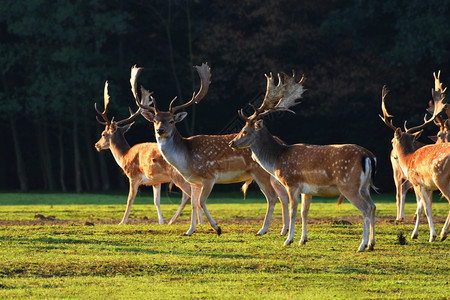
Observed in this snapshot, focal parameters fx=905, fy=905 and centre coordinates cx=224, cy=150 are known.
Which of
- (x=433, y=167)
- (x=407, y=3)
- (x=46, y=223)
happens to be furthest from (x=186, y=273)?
(x=407, y=3)

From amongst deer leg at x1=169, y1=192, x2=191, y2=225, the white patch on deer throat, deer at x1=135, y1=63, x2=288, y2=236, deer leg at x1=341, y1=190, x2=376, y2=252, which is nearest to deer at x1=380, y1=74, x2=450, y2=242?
deer leg at x1=341, y1=190, x2=376, y2=252

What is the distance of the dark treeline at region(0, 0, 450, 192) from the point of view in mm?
32906

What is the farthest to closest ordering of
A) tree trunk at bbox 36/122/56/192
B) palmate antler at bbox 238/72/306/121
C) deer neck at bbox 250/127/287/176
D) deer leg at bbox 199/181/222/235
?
tree trunk at bbox 36/122/56/192 → palmate antler at bbox 238/72/306/121 → deer leg at bbox 199/181/222/235 → deer neck at bbox 250/127/287/176

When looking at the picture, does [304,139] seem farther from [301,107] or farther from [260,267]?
[260,267]

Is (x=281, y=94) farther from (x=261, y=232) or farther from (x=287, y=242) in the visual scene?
(x=287, y=242)

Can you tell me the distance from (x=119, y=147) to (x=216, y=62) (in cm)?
1732

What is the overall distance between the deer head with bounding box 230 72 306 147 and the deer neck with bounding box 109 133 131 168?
4.46m

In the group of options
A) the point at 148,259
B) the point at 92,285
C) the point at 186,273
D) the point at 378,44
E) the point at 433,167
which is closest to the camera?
the point at 92,285

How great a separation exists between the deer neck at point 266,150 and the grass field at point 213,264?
110 centimetres

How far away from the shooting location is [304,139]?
35.2m

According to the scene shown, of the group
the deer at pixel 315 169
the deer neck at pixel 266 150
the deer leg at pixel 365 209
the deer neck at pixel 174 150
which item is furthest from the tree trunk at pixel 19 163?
the deer leg at pixel 365 209

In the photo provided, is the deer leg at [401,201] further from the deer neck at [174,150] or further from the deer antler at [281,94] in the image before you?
the deer neck at [174,150]

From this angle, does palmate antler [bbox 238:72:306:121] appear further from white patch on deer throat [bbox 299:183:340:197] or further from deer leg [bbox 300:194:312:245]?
white patch on deer throat [bbox 299:183:340:197]

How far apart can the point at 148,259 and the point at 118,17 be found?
23.3 metres
